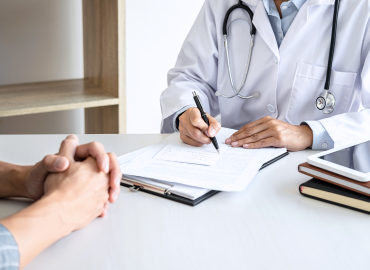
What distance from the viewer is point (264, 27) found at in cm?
136

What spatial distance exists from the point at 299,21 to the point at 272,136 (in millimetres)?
458

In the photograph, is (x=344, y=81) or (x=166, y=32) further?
(x=166, y=32)

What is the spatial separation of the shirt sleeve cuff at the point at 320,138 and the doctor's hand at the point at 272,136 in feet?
0.04

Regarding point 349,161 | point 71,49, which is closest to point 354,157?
point 349,161

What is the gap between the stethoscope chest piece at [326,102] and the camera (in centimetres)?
129

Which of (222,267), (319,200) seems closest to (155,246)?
(222,267)

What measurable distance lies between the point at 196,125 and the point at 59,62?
1379mm

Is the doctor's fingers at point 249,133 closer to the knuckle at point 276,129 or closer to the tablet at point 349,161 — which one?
the knuckle at point 276,129

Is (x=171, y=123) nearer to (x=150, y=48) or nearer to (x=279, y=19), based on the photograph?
(x=279, y=19)

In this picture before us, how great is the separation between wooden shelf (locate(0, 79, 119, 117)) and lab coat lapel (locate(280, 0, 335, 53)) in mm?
909

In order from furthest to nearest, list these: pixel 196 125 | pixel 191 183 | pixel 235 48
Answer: pixel 235 48 < pixel 196 125 < pixel 191 183

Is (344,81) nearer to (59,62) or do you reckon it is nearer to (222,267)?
(222,267)

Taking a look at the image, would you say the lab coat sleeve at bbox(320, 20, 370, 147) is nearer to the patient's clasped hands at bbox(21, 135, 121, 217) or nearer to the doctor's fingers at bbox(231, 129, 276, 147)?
the doctor's fingers at bbox(231, 129, 276, 147)

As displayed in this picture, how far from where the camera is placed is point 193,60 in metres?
1.53
